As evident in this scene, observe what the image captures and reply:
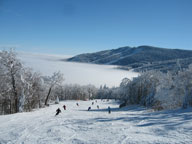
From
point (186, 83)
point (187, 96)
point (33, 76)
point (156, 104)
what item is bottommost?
point (156, 104)

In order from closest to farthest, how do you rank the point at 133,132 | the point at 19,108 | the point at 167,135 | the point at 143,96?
the point at 167,135, the point at 133,132, the point at 19,108, the point at 143,96

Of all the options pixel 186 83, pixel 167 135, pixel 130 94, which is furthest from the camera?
pixel 130 94

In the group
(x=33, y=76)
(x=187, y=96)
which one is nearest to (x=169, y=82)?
(x=187, y=96)

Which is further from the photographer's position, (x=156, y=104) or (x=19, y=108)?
(x=156, y=104)

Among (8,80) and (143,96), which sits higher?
(8,80)

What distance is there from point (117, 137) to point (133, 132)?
167 cm

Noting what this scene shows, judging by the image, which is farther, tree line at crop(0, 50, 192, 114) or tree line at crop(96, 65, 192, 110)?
tree line at crop(0, 50, 192, 114)

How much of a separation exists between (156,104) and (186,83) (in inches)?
538

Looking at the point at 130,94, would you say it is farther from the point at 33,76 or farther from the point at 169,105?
the point at 33,76

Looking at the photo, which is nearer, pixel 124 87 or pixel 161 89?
pixel 161 89

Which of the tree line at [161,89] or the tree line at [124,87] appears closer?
the tree line at [161,89]

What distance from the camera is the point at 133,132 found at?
12.6 meters

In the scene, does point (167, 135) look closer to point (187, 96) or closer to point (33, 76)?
point (187, 96)

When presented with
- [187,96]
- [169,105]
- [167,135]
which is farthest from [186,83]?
[167,135]
